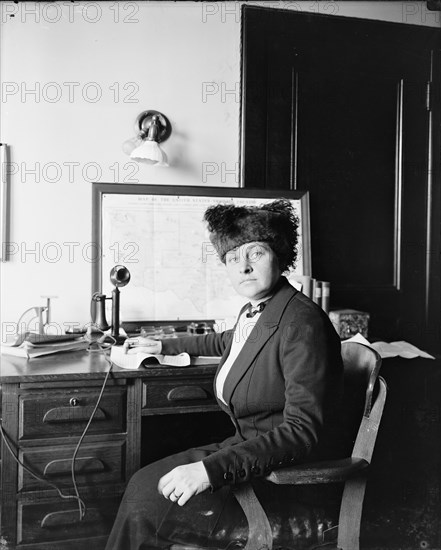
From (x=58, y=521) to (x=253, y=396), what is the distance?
0.96 meters

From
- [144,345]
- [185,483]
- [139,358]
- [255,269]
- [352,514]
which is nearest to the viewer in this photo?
[185,483]

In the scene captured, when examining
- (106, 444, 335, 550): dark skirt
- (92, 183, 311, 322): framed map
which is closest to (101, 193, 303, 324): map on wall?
(92, 183, 311, 322): framed map

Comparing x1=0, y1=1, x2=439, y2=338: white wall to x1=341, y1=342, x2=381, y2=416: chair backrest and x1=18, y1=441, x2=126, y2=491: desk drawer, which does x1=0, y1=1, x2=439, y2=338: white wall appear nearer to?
x1=18, y1=441, x2=126, y2=491: desk drawer

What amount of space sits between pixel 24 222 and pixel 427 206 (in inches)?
91.9

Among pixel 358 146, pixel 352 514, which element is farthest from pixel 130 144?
pixel 352 514

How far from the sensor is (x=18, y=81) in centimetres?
266

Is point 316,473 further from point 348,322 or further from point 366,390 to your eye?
point 348,322

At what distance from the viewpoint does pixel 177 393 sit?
2135 millimetres

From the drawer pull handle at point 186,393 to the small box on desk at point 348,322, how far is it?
35.8 inches

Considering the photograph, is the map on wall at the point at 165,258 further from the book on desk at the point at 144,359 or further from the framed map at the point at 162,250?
the book on desk at the point at 144,359

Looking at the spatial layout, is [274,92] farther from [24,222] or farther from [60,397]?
[60,397]

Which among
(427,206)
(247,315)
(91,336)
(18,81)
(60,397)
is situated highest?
(18,81)

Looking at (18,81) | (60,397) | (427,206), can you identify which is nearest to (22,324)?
(60,397)

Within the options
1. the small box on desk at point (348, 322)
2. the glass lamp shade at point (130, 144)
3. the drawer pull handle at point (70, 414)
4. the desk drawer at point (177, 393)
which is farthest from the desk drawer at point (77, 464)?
the glass lamp shade at point (130, 144)
